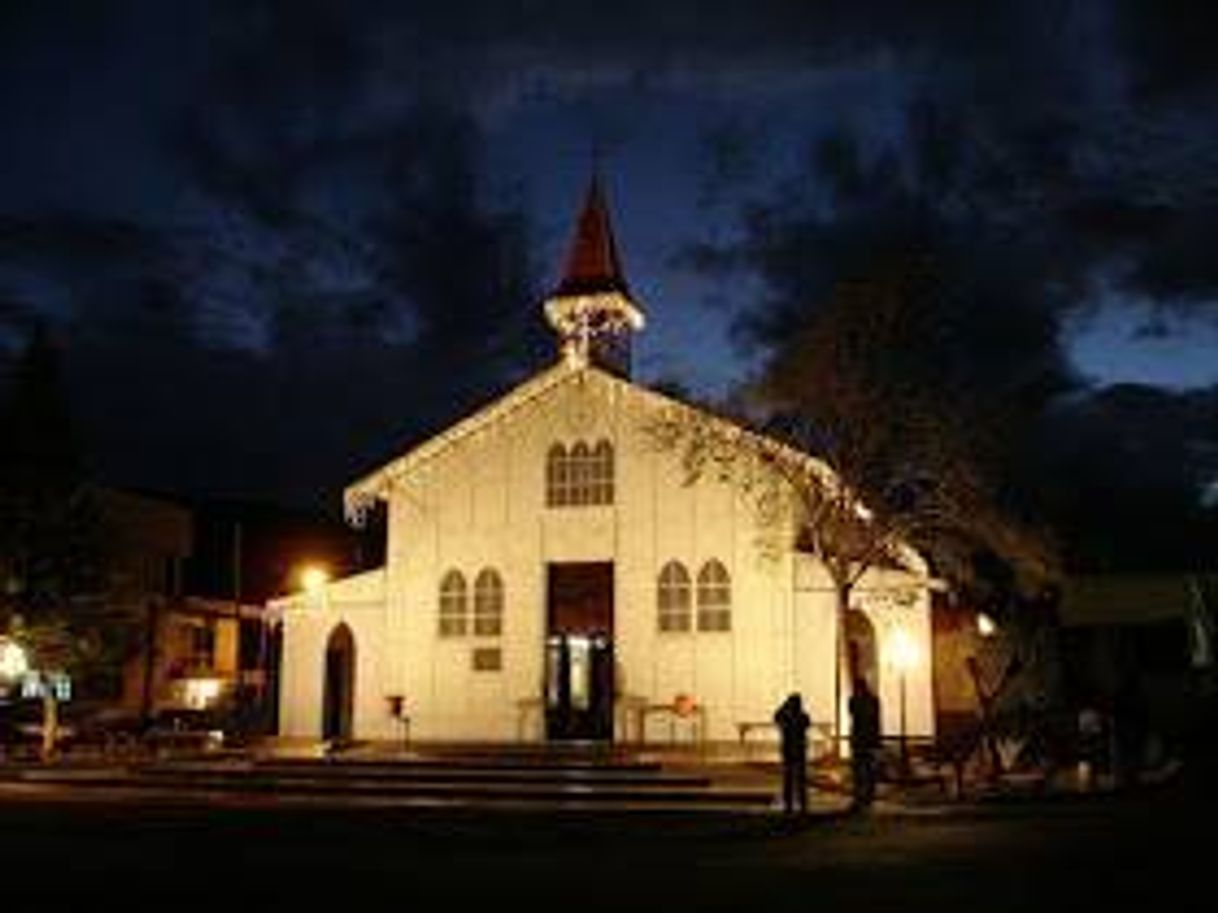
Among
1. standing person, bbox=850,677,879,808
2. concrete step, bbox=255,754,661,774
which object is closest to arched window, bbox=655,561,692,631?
concrete step, bbox=255,754,661,774

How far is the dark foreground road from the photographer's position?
1266 cm

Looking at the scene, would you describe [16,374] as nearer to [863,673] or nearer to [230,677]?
[230,677]

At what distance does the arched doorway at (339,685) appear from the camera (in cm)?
3369

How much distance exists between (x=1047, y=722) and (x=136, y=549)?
1277 inches

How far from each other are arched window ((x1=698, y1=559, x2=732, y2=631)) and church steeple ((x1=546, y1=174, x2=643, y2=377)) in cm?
512

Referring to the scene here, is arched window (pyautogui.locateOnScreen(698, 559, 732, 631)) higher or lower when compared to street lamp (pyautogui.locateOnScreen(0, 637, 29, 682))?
higher

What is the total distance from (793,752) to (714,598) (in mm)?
9779

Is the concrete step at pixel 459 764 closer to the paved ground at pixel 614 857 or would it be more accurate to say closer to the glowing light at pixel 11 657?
the paved ground at pixel 614 857

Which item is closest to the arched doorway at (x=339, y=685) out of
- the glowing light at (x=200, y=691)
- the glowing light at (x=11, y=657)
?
the glowing light at (x=11, y=657)

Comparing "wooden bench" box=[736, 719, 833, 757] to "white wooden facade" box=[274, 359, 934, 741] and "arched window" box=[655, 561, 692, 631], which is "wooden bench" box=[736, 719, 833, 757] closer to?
"white wooden facade" box=[274, 359, 934, 741]

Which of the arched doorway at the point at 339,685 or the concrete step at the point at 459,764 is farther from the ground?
the arched doorway at the point at 339,685

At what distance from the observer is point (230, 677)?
167 ft

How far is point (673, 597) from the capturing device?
31.0m

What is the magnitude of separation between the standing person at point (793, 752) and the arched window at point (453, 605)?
12.3 meters
